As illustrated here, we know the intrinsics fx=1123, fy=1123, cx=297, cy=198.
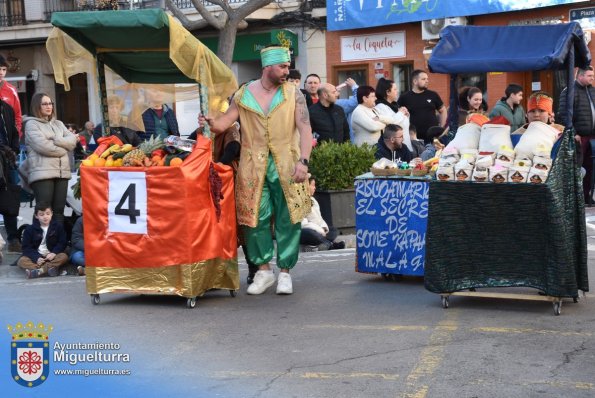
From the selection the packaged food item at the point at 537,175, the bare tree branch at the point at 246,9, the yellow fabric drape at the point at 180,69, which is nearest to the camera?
the packaged food item at the point at 537,175

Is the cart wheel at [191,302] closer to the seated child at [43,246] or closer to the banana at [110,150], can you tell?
the banana at [110,150]

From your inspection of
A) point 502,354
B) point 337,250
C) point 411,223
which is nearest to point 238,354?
point 502,354

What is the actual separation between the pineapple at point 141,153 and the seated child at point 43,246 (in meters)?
2.84

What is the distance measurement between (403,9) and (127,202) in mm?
19963

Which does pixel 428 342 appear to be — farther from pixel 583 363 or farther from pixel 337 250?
pixel 337 250

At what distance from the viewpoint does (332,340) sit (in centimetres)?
729

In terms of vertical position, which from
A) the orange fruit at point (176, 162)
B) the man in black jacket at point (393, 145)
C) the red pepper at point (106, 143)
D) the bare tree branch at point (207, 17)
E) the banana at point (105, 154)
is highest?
the bare tree branch at point (207, 17)

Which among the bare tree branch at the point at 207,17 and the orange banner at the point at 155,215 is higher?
the bare tree branch at the point at 207,17

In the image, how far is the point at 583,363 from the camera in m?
6.46

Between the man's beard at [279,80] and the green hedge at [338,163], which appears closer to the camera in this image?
the man's beard at [279,80]

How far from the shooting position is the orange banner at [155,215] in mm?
8445

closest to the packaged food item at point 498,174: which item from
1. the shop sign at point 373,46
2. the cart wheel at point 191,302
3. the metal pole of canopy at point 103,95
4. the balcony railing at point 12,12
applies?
the cart wheel at point 191,302

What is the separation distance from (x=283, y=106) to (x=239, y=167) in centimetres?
61

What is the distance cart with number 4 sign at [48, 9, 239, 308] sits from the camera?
8469mm
